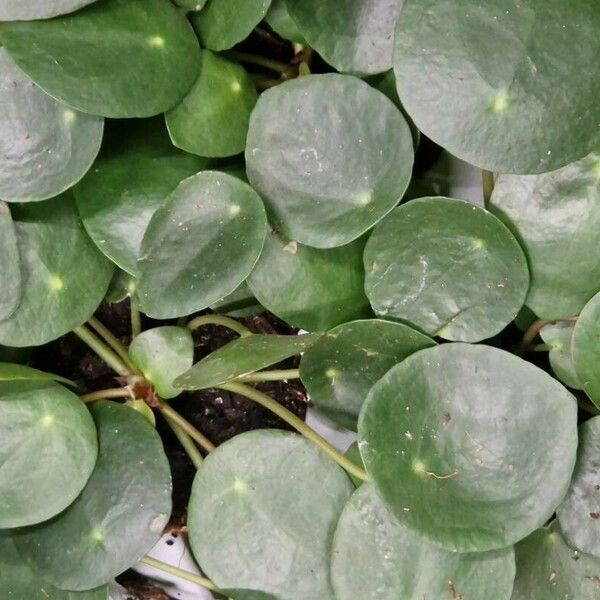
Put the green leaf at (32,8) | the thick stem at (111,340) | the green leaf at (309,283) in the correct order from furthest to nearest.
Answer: the thick stem at (111,340) < the green leaf at (309,283) < the green leaf at (32,8)

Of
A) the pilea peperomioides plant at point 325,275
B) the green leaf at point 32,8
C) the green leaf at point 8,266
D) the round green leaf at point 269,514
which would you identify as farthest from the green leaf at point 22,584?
the green leaf at point 32,8

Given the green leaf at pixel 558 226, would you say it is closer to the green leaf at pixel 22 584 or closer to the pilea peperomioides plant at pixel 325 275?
the pilea peperomioides plant at pixel 325 275

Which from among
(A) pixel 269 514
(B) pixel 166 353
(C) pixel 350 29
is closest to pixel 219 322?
(B) pixel 166 353

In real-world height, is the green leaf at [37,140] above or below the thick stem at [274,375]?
above

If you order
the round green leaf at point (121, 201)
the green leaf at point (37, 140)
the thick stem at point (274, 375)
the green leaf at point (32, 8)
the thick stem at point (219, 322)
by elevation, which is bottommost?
the thick stem at point (274, 375)

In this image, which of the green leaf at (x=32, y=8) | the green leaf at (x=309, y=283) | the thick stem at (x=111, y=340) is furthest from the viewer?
the thick stem at (x=111, y=340)

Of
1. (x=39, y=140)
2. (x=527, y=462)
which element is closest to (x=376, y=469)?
(x=527, y=462)
